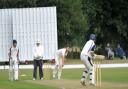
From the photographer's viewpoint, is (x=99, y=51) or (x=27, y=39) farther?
(x=99, y=51)

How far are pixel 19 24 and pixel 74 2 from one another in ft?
64.6

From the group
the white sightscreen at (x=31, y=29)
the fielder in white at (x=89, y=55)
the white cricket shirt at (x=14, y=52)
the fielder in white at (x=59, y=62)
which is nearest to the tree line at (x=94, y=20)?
the white sightscreen at (x=31, y=29)

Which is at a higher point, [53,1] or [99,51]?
[53,1]

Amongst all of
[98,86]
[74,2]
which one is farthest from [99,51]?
[98,86]

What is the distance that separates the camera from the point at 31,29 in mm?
46969

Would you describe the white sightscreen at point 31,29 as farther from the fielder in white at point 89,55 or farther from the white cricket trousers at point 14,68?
the fielder in white at point 89,55

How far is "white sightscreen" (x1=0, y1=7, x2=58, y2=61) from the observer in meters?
46.5

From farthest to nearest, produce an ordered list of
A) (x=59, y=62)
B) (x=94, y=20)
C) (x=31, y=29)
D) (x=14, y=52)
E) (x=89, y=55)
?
(x=94, y=20), (x=31, y=29), (x=59, y=62), (x=14, y=52), (x=89, y=55)

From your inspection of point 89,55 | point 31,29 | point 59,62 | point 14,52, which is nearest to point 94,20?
point 31,29

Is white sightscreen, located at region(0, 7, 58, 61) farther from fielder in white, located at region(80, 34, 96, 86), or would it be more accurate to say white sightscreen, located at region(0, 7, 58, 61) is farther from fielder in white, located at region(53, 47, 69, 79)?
fielder in white, located at region(80, 34, 96, 86)

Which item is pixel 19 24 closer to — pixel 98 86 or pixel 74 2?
pixel 74 2

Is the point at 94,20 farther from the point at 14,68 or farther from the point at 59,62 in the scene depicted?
the point at 14,68

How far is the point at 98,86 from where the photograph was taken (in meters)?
22.0

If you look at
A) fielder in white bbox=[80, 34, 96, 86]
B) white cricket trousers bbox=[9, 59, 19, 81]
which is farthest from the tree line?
fielder in white bbox=[80, 34, 96, 86]
